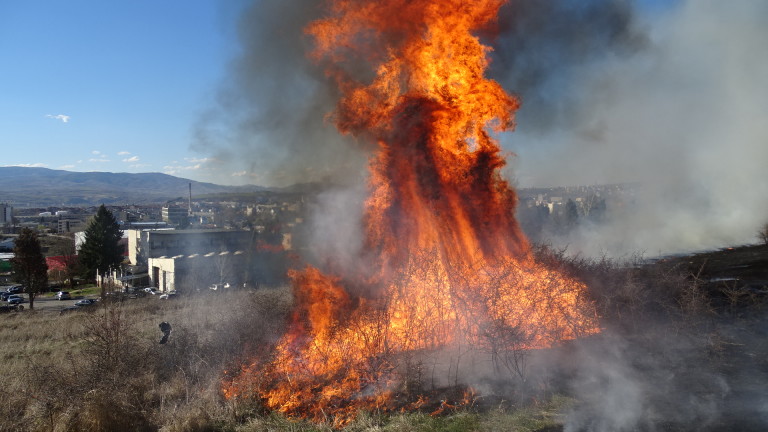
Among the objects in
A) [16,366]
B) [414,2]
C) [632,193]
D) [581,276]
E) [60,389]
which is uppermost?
[414,2]

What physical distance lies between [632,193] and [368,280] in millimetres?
54279

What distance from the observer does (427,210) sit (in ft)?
47.9

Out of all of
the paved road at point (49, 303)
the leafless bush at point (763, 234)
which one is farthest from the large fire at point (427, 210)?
the leafless bush at point (763, 234)

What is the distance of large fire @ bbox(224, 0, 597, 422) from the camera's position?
1259cm

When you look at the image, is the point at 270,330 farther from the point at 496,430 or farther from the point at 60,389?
the point at 496,430

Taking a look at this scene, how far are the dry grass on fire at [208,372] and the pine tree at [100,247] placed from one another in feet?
88.1

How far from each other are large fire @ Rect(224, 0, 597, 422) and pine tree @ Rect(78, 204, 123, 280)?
37.2 meters

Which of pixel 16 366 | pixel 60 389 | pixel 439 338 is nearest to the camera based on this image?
pixel 60 389

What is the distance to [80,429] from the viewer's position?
891 centimetres

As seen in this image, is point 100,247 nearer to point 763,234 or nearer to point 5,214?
point 763,234

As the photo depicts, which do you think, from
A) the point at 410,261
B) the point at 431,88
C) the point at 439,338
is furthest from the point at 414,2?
the point at 439,338

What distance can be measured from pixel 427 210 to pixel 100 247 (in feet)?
134

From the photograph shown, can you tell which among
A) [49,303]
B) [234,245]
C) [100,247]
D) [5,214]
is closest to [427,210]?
[234,245]

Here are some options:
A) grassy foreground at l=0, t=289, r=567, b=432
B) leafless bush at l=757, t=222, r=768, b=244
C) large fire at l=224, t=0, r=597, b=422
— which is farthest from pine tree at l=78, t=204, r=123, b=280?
leafless bush at l=757, t=222, r=768, b=244
